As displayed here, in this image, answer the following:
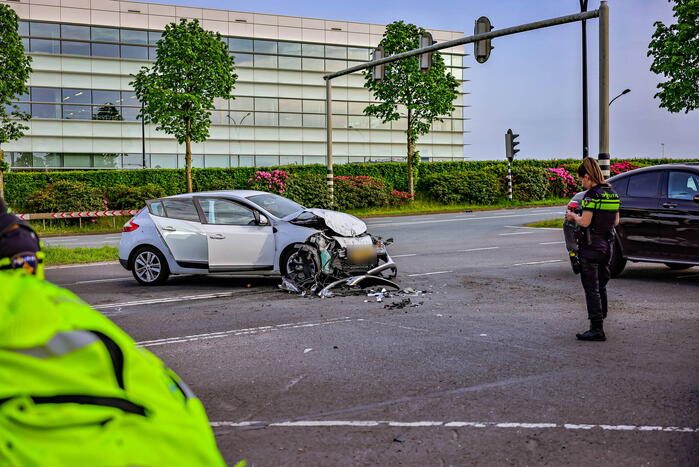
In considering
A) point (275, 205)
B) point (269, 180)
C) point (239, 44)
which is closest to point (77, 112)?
point (239, 44)

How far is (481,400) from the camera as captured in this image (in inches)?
215

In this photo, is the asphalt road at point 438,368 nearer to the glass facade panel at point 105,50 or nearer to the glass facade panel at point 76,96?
the glass facade panel at point 76,96

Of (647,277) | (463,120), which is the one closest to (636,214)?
(647,277)

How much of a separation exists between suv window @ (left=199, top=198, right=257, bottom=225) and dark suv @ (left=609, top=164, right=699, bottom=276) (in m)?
5.93

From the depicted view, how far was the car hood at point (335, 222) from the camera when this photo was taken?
1152 centimetres

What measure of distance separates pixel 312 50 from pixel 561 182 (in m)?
28.7

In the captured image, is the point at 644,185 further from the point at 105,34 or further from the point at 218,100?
the point at 105,34

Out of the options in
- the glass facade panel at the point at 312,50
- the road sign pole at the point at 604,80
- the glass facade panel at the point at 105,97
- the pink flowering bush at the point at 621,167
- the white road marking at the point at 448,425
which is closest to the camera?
the white road marking at the point at 448,425

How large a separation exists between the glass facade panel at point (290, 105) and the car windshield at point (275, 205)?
1945 inches

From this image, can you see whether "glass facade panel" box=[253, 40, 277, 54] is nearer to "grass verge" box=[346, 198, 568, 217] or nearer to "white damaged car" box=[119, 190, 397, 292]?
"grass verge" box=[346, 198, 568, 217]

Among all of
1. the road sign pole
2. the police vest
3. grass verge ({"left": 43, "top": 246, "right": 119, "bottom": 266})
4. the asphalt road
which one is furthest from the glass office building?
the police vest

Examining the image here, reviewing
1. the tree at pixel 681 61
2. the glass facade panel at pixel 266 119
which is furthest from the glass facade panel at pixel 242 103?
the tree at pixel 681 61

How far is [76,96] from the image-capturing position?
53.5 meters

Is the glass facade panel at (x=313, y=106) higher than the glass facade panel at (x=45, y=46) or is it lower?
lower
